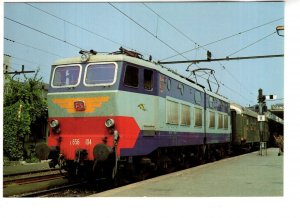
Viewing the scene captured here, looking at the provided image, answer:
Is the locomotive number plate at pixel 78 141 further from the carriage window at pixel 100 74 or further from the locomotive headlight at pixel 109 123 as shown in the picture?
the carriage window at pixel 100 74

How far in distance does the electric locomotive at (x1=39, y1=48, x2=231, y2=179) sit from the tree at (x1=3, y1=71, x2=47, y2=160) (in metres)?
7.88

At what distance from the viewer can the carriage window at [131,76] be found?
33.0 ft

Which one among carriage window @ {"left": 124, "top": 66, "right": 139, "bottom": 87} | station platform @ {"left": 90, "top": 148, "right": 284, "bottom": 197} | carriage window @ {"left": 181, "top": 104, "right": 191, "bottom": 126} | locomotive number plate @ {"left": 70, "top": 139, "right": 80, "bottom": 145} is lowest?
station platform @ {"left": 90, "top": 148, "right": 284, "bottom": 197}

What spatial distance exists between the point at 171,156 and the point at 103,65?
3.84 m

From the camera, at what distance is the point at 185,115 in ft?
43.0

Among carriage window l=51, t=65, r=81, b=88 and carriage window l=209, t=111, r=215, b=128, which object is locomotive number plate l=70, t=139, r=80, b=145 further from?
carriage window l=209, t=111, r=215, b=128

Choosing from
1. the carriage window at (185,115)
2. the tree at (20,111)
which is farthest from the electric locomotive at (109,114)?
the tree at (20,111)

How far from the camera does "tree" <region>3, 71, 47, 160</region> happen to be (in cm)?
1798

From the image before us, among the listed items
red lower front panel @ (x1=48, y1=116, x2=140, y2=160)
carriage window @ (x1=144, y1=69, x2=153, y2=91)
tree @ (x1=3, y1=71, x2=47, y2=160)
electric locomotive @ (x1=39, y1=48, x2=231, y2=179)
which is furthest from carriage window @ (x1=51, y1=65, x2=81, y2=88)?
tree @ (x1=3, y1=71, x2=47, y2=160)

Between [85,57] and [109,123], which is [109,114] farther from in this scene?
[85,57]

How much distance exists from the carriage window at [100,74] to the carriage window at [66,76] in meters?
0.31

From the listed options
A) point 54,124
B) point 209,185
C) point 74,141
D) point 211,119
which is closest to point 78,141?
point 74,141
